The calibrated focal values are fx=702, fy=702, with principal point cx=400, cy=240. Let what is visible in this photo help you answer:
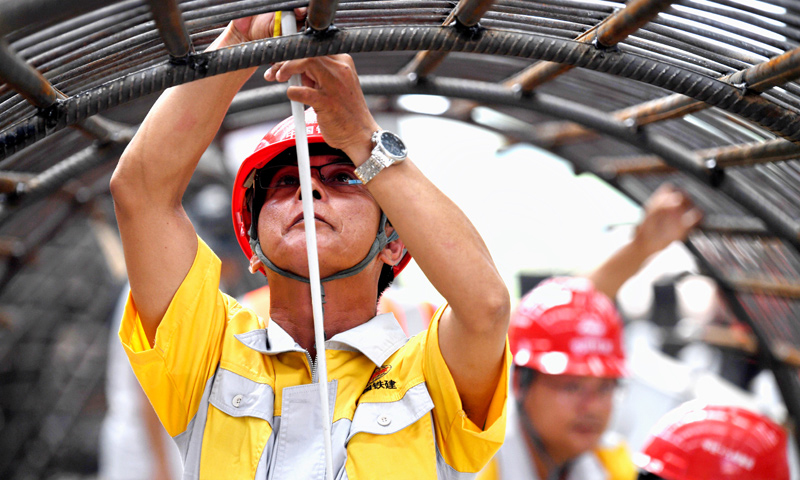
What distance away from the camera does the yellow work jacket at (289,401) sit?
176cm

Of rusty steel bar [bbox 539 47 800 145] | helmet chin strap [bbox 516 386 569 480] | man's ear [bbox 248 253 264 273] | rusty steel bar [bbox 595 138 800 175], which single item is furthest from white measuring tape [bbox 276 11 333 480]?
helmet chin strap [bbox 516 386 569 480]

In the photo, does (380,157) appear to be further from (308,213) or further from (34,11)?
(34,11)

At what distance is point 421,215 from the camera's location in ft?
5.28

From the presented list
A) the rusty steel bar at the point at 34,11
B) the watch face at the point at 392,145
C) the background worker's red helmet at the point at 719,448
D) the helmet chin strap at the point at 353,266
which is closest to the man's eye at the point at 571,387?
the background worker's red helmet at the point at 719,448

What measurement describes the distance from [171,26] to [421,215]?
25.9 inches

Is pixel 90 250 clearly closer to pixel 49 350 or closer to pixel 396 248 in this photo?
pixel 49 350

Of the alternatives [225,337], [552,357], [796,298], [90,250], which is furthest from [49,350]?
[796,298]

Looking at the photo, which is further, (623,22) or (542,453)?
(542,453)

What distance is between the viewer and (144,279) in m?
1.77

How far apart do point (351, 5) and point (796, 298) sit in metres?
2.79

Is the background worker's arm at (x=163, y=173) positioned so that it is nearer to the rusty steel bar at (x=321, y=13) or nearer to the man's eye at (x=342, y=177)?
the rusty steel bar at (x=321, y=13)

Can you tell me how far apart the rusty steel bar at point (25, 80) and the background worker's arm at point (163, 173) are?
9.5 inches

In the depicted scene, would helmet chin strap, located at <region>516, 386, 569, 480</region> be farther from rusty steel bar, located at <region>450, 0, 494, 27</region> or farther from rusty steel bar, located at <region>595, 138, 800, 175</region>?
rusty steel bar, located at <region>450, 0, 494, 27</region>

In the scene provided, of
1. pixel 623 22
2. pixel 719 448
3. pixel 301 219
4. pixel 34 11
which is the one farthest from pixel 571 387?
pixel 34 11
